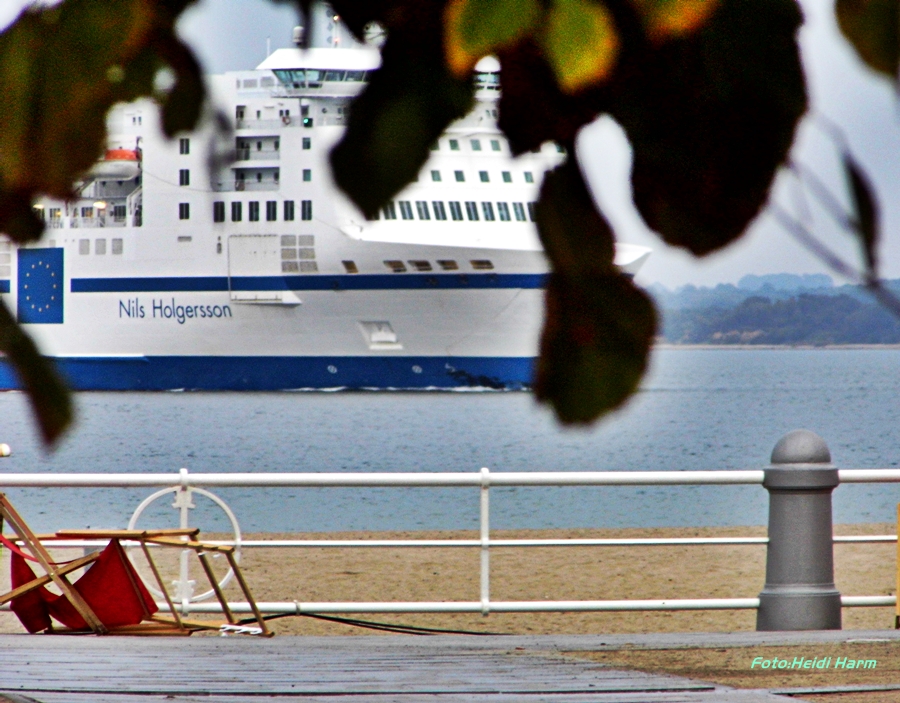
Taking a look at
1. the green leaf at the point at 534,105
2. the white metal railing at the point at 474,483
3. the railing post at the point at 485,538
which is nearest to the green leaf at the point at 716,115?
the green leaf at the point at 534,105

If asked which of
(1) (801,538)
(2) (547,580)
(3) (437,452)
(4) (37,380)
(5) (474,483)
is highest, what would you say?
(3) (437,452)

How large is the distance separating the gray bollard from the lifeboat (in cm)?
428

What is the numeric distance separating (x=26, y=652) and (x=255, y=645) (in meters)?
0.62

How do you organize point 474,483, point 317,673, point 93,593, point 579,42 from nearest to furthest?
point 579,42, point 317,673, point 93,593, point 474,483

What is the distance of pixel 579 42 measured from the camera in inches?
14.1

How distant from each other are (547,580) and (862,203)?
10.0 meters

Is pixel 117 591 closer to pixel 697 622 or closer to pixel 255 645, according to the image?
pixel 255 645

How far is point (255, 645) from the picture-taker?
3723 mm

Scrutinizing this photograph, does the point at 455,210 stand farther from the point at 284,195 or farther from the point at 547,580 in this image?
the point at 547,580

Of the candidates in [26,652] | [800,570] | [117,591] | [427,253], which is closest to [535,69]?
[427,253]

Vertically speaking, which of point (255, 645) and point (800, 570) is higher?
point (800, 570)

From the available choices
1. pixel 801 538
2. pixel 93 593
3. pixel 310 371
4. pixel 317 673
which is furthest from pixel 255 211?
pixel 310 371

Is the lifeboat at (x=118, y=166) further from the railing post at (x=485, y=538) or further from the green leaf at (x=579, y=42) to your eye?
the railing post at (x=485, y=538)

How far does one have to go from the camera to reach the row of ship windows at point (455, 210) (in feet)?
1.30
